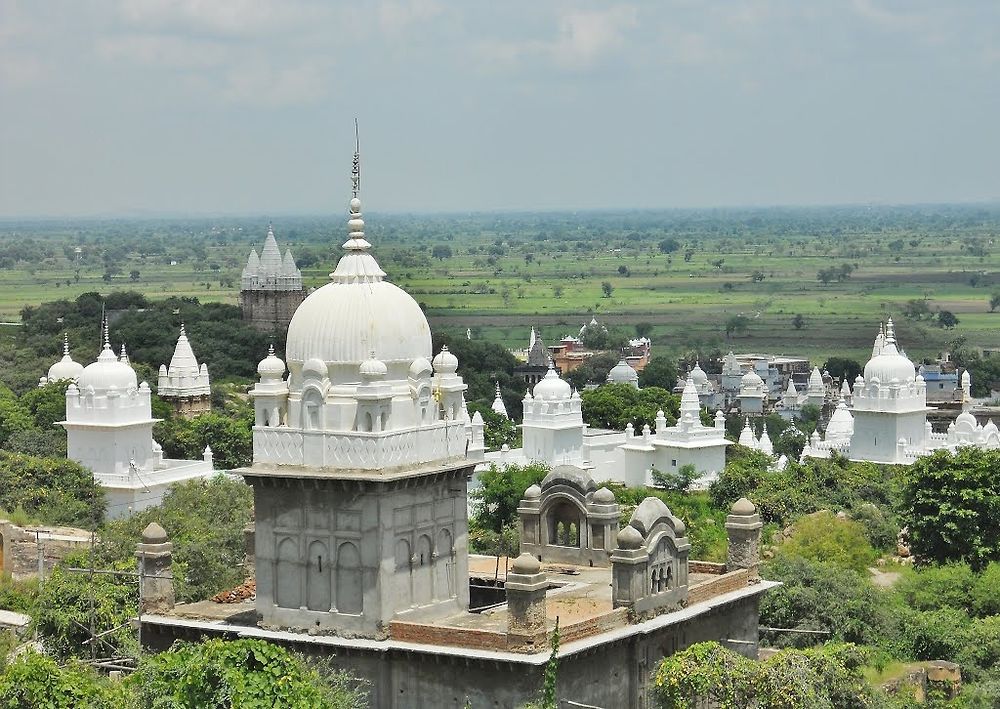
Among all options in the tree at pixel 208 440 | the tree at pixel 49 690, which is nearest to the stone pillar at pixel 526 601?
the tree at pixel 49 690

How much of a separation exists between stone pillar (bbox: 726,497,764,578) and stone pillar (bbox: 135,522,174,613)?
718 cm

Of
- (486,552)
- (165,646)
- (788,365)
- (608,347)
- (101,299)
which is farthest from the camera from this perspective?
(608,347)

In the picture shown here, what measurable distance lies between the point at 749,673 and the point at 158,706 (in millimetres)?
6740

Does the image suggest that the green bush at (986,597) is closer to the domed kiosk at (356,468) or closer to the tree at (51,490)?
the domed kiosk at (356,468)

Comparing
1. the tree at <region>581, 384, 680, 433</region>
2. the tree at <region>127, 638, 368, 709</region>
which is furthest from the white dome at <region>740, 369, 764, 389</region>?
the tree at <region>127, 638, 368, 709</region>

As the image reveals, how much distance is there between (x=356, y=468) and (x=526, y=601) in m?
2.55

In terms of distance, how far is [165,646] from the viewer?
27438 mm

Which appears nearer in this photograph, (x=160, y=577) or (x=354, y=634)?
(x=354, y=634)

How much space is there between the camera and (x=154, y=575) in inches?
1083

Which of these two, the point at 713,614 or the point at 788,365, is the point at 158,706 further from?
the point at 788,365

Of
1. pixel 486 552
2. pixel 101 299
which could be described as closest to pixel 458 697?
pixel 486 552

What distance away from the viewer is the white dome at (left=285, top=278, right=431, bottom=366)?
2586 centimetres

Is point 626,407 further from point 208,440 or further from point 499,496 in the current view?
point 499,496

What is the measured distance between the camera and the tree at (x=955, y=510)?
43281mm
